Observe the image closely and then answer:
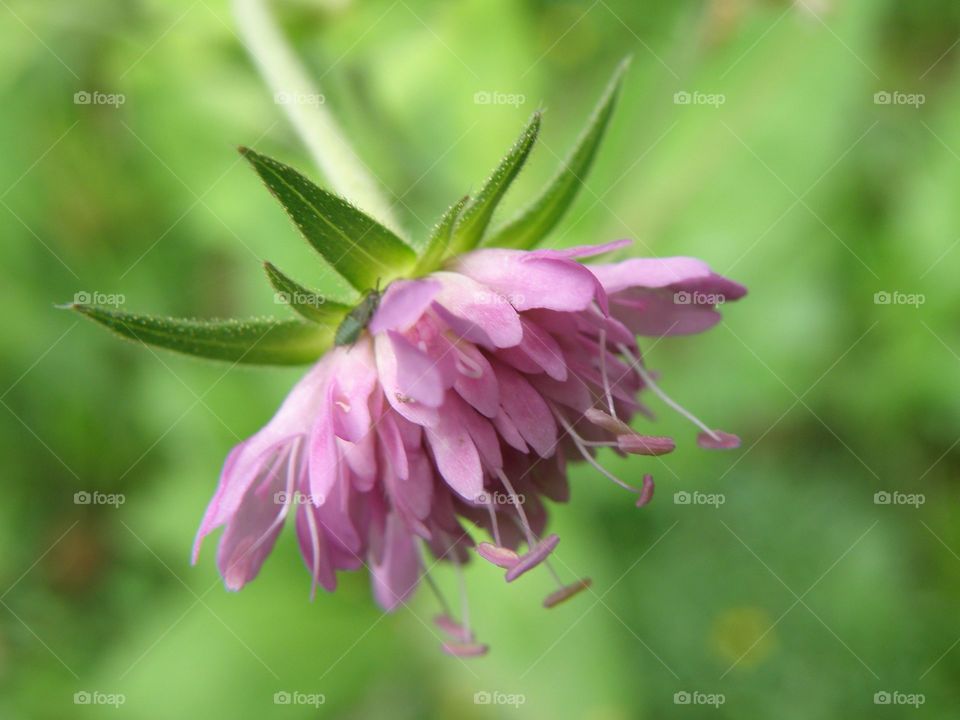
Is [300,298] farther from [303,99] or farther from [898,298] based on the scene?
[898,298]

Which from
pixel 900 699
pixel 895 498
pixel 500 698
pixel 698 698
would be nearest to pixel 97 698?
pixel 500 698

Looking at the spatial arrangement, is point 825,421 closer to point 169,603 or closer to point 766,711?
point 766,711

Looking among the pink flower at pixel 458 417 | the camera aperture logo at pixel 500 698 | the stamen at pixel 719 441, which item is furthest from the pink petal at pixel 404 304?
the camera aperture logo at pixel 500 698

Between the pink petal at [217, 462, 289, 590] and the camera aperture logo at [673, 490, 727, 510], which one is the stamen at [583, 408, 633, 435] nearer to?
the pink petal at [217, 462, 289, 590]

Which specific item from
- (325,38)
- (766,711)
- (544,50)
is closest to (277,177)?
(325,38)

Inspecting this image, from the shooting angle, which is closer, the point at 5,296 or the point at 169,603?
the point at 169,603

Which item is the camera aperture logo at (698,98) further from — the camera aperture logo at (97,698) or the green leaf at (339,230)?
the camera aperture logo at (97,698)
